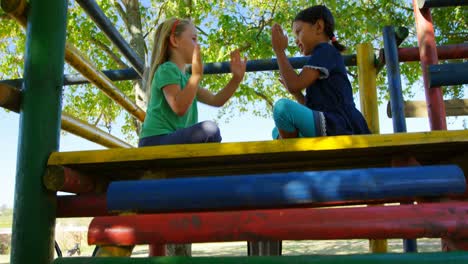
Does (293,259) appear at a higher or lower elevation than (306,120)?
lower

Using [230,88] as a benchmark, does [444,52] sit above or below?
A: above

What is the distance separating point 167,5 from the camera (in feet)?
29.1

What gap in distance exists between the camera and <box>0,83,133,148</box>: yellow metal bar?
1340 millimetres

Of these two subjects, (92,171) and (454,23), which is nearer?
(92,171)

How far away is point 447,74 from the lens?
1637mm

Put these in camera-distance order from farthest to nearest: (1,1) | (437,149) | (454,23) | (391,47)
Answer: (454,23) → (391,47) → (1,1) → (437,149)

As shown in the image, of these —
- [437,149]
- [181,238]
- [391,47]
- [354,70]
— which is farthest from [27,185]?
[354,70]

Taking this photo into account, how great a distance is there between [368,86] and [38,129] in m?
1.71

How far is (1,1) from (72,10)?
26.1 ft

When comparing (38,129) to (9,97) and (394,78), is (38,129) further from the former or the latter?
(394,78)

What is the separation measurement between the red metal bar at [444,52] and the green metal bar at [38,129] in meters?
1.89

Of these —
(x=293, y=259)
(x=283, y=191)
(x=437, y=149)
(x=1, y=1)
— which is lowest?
(x=293, y=259)

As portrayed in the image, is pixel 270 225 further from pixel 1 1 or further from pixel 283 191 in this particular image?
pixel 1 1

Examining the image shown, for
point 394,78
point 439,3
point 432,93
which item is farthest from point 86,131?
point 439,3
